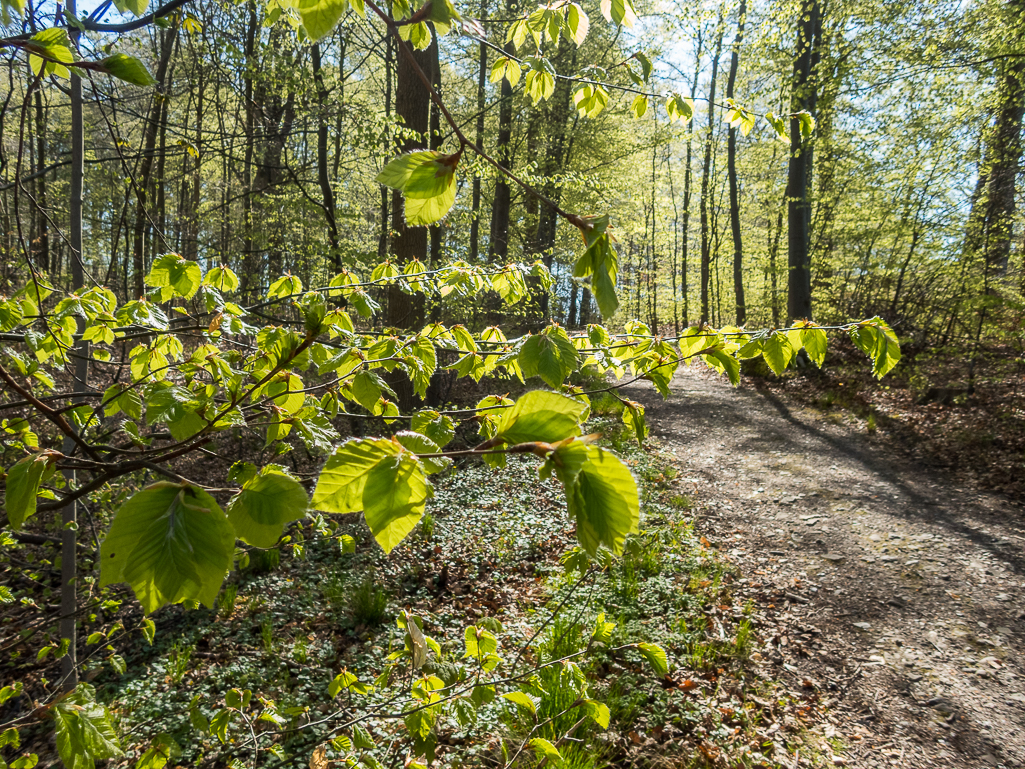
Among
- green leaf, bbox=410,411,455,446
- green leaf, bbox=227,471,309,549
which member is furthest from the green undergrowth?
green leaf, bbox=227,471,309,549

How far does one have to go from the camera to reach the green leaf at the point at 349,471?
62cm

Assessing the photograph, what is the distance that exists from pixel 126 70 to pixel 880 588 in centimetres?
545

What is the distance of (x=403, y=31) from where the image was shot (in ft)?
4.72

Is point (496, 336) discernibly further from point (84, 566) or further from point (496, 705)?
point (84, 566)

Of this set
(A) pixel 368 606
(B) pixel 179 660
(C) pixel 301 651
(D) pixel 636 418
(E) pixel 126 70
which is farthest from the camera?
(A) pixel 368 606

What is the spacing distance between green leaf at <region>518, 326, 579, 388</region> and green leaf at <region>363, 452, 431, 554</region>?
24.2 inches

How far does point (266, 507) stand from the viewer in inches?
27.3

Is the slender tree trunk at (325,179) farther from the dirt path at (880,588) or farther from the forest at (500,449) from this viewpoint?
the dirt path at (880,588)

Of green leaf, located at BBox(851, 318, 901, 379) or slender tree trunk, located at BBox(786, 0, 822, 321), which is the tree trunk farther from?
green leaf, located at BBox(851, 318, 901, 379)

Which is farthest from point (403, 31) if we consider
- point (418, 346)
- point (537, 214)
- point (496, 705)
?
point (537, 214)

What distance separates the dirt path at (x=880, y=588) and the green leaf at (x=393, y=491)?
136 inches

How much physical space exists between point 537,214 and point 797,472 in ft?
29.0

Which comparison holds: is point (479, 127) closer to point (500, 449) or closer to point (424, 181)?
point (424, 181)

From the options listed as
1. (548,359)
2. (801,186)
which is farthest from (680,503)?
(801,186)
